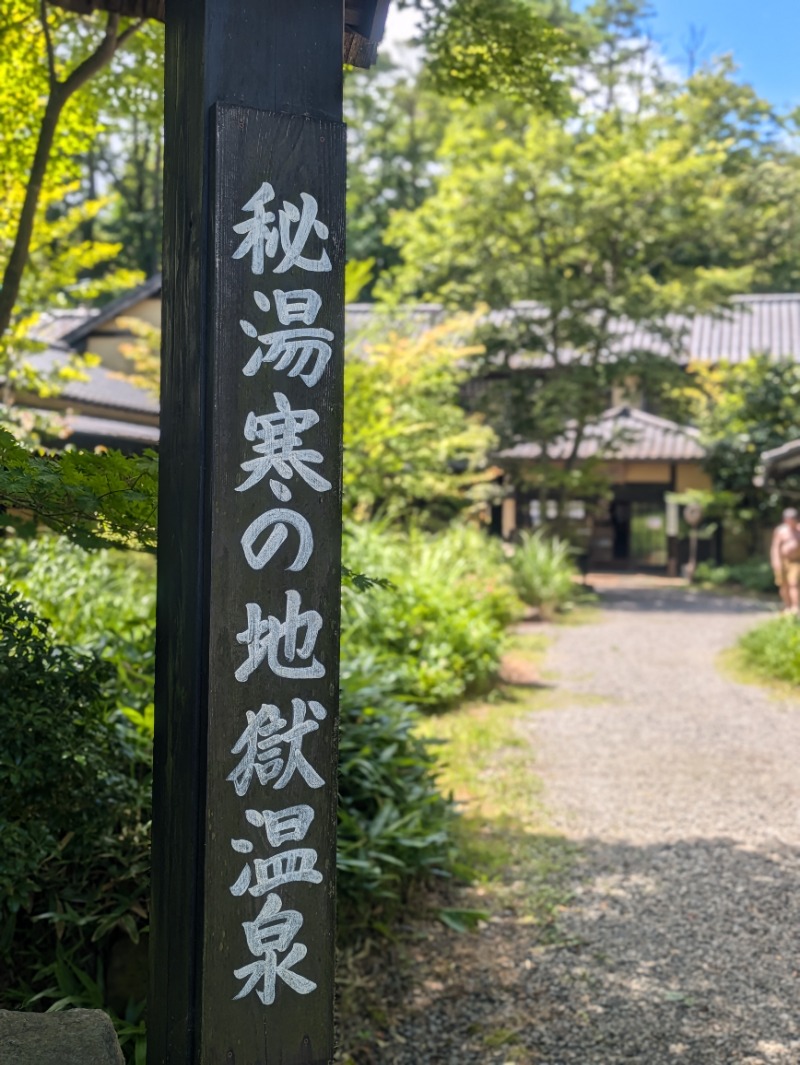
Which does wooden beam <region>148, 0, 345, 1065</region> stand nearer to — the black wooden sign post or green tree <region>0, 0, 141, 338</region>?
the black wooden sign post

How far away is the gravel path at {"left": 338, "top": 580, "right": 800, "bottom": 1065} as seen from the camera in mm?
3293

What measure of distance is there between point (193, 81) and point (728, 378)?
69.9 feet

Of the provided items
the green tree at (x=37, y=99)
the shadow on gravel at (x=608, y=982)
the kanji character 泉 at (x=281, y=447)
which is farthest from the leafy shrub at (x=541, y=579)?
the kanji character 泉 at (x=281, y=447)

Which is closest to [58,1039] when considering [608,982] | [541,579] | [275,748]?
[275,748]

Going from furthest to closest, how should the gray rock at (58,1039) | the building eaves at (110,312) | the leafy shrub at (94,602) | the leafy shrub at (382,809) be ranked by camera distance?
the building eaves at (110,312), the leafy shrub at (94,602), the leafy shrub at (382,809), the gray rock at (58,1039)

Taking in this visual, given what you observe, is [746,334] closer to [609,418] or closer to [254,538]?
[609,418]

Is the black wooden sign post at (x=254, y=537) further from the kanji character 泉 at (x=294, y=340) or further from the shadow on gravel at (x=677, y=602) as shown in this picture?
the shadow on gravel at (x=677, y=602)

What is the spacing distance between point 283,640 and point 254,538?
8.2 inches

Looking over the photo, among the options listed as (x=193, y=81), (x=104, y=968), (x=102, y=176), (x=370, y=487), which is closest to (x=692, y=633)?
(x=370, y=487)

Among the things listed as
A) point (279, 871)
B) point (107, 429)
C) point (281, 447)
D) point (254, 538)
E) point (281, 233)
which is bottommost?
point (279, 871)

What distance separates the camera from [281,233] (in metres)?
2.02

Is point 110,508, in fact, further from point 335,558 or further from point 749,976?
point 749,976

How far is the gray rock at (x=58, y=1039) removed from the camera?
1.91 m

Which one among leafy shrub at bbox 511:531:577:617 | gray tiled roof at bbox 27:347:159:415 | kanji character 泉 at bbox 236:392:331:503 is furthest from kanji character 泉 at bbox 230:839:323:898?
leafy shrub at bbox 511:531:577:617
